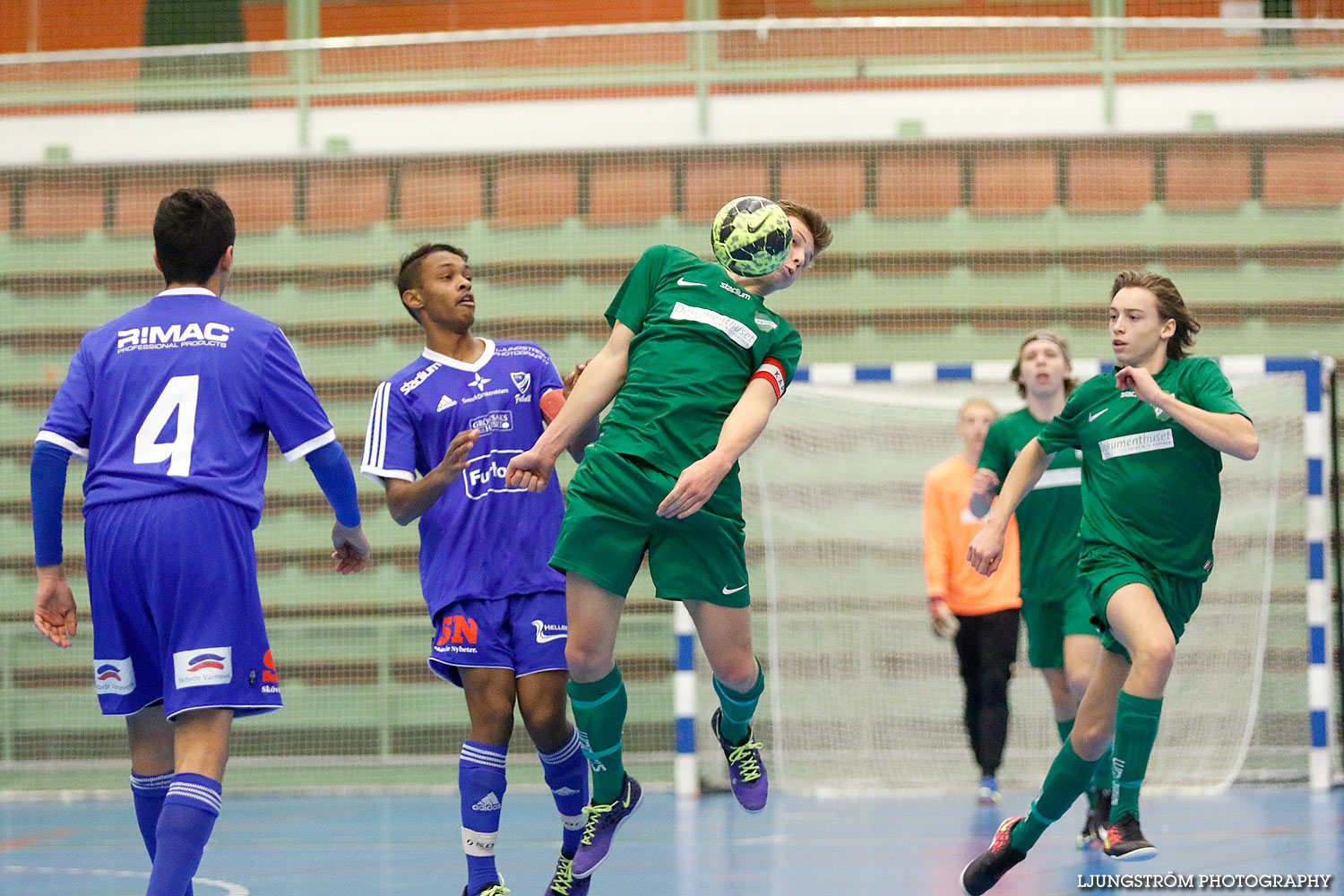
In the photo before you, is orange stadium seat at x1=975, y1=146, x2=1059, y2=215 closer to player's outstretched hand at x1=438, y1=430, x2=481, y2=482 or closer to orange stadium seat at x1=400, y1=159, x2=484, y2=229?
orange stadium seat at x1=400, y1=159, x2=484, y2=229

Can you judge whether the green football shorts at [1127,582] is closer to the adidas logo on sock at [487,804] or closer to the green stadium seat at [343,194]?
the adidas logo on sock at [487,804]

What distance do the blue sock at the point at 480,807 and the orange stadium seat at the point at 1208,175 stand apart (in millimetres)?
6243

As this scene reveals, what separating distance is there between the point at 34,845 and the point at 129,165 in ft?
14.5

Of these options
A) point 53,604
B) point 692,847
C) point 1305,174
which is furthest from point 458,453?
point 1305,174

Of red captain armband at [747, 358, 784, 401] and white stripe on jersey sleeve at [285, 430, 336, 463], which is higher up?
red captain armband at [747, 358, 784, 401]

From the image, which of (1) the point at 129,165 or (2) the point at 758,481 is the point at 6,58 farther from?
(2) the point at 758,481

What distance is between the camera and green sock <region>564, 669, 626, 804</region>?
3.90 meters

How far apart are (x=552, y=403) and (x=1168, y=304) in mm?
2038

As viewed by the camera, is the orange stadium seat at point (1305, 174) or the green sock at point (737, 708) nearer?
the green sock at point (737, 708)

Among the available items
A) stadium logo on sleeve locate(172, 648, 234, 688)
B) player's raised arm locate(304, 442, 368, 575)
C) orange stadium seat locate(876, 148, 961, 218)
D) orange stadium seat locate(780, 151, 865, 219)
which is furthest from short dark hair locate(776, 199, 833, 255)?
orange stadium seat locate(876, 148, 961, 218)

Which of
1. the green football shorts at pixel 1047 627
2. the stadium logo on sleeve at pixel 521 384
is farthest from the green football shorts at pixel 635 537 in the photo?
the green football shorts at pixel 1047 627

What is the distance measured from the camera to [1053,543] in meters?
5.94

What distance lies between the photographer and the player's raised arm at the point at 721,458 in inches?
138

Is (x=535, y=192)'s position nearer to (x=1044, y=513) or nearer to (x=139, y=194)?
(x=139, y=194)
